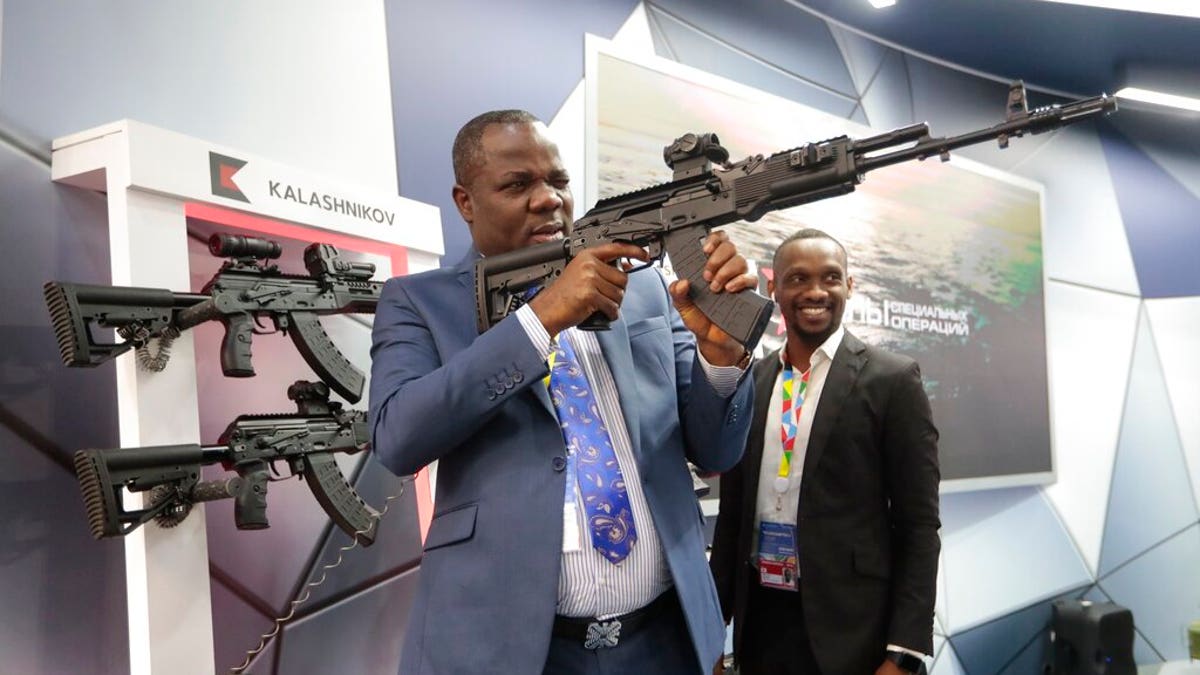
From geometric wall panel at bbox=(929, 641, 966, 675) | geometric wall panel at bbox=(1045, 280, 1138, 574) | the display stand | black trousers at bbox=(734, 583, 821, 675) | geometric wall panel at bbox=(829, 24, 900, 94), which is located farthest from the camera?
geometric wall panel at bbox=(1045, 280, 1138, 574)

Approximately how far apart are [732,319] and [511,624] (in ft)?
1.83

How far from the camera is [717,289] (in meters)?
1.32

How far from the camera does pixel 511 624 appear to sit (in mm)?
1184

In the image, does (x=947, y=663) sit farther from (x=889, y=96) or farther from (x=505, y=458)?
(x=505, y=458)

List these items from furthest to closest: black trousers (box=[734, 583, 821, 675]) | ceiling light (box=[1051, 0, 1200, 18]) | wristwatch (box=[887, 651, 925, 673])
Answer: ceiling light (box=[1051, 0, 1200, 18]), black trousers (box=[734, 583, 821, 675]), wristwatch (box=[887, 651, 925, 673])

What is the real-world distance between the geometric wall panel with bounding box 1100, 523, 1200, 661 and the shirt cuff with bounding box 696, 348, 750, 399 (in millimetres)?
5400

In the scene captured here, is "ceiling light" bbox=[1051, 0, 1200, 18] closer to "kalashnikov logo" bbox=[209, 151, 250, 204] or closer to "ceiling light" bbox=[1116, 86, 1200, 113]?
"ceiling light" bbox=[1116, 86, 1200, 113]

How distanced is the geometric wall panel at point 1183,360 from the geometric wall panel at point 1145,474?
69mm

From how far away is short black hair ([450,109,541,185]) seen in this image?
5.23 ft

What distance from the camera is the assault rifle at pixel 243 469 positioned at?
1653mm

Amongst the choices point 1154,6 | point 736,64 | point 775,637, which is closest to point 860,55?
point 736,64

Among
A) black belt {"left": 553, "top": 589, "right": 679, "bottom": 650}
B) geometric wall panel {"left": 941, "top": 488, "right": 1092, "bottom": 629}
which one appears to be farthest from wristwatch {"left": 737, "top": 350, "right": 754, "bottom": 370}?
geometric wall panel {"left": 941, "top": 488, "right": 1092, "bottom": 629}

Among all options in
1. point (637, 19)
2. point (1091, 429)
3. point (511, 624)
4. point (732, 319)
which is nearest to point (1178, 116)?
point (1091, 429)

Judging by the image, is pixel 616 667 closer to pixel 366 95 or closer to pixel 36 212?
pixel 36 212
